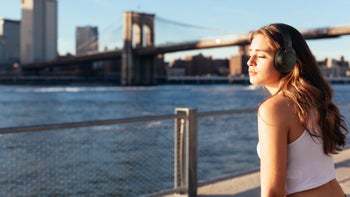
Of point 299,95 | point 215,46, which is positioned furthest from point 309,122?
point 215,46

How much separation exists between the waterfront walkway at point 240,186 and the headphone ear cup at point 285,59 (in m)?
2.20

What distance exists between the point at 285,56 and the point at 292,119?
5.5 inches

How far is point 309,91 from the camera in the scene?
1.11m

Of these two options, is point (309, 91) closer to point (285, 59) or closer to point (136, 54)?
point (285, 59)

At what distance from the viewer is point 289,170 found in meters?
1.06

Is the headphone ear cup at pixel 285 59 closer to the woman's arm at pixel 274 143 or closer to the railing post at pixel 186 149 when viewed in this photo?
the woman's arm at pixel 274 143

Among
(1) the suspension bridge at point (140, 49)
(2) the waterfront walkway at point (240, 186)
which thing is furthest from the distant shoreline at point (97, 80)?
(2) the waterfront walkway at point (240, 186)

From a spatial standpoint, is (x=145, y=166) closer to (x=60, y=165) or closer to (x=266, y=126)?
(x=60, y=165)

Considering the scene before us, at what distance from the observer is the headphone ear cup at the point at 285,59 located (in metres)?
1.06

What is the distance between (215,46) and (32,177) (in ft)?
137

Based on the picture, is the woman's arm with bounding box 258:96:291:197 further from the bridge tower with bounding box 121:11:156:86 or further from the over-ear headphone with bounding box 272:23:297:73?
the bridge tower with bounding box 121:11:156:86

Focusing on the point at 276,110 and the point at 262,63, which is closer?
the point at 276,110

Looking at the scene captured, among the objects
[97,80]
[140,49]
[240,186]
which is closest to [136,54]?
[140,49]

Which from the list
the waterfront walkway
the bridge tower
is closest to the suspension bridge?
the bridge tower
